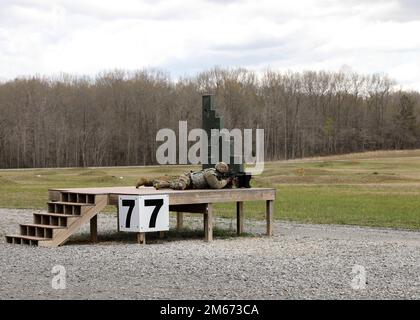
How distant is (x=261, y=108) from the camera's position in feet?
395

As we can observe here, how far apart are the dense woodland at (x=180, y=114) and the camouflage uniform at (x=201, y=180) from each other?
83.3 meters

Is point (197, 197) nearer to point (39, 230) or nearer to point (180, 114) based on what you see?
point (39, 230)

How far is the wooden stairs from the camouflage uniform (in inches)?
69.6

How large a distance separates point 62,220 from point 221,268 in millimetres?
4748

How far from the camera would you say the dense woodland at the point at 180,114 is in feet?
344

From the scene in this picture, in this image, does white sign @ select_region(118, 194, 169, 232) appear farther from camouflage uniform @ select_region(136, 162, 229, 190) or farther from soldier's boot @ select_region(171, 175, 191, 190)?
camouflage uniform @ select_region(136, 162, 229, 190)

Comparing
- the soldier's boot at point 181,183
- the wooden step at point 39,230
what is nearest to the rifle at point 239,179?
the soldier's boot at point 181,183

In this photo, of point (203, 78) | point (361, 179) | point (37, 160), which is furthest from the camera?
point (203, 78)

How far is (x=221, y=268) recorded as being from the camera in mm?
11609

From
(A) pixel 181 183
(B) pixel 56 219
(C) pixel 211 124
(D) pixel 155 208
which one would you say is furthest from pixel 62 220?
(C) pixel 211 124

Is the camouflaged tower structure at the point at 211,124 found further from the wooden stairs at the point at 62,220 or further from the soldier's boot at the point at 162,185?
the wooden stairs at the point at 62,220

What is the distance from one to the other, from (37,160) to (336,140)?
49.9 m
